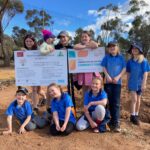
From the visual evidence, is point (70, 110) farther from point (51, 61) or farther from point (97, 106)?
point (51, 61)

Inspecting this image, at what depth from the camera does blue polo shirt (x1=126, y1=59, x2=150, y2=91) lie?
6.29 metres

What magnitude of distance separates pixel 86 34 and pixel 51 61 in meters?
0.93

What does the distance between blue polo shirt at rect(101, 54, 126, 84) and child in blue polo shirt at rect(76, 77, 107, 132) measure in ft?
1.41

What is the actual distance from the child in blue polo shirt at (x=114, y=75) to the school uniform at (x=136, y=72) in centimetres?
24

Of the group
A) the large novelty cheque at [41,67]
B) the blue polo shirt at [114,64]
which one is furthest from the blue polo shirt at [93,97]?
the large novelty cheque at [41,67]

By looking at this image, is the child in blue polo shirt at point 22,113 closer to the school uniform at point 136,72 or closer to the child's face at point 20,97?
the child's face at point 20,97

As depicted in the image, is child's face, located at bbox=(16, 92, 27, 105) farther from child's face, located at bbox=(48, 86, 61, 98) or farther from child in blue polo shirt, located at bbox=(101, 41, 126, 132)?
child in blue polo shirt, located at bbox=(101, 41, 126, 132)

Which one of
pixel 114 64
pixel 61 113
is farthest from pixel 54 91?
pixel 114 64

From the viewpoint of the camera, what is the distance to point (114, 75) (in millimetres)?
6199

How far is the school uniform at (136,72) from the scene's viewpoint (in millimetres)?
6285

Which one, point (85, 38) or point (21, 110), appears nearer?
point (21, 110)

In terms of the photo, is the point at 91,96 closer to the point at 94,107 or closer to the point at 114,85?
the point at 94,107

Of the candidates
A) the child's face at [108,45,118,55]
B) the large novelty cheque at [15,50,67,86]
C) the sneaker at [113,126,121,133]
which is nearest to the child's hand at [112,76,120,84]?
the child's face at [108,45,118,55]

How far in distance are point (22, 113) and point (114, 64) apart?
196 cm
